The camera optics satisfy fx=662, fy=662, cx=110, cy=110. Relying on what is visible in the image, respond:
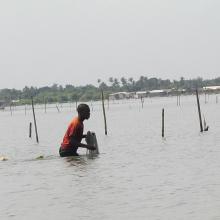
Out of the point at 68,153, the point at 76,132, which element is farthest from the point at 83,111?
the point at 68,153

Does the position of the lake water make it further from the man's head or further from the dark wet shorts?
the man's head

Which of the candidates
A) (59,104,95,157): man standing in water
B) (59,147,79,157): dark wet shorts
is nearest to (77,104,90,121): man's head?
(59,104,95,157): man standing in water

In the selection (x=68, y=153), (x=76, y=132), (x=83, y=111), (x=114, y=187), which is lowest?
(x=114, y=187)

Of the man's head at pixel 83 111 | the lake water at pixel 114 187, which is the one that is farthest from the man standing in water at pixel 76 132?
the lake water at pixel 114 187

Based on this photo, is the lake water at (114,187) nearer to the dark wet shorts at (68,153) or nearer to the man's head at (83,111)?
the dark wet shorts at (68,153)

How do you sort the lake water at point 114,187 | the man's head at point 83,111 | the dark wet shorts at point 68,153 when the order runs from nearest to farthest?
the lake water at point 114,187
the man's head at point 83,111
the dark wet shorts at point 68,153

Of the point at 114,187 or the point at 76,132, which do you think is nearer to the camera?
the point at 114,187

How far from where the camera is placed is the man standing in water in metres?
16.6

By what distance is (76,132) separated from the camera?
16891 mm

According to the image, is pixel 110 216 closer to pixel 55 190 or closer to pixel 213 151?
pixel 55 190

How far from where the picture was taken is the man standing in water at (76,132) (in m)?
16.6

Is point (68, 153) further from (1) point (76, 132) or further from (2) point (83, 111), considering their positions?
(2) point (83, 111)

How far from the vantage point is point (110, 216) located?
10328mm

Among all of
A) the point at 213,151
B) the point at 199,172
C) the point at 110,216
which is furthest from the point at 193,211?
the point at 213,151
